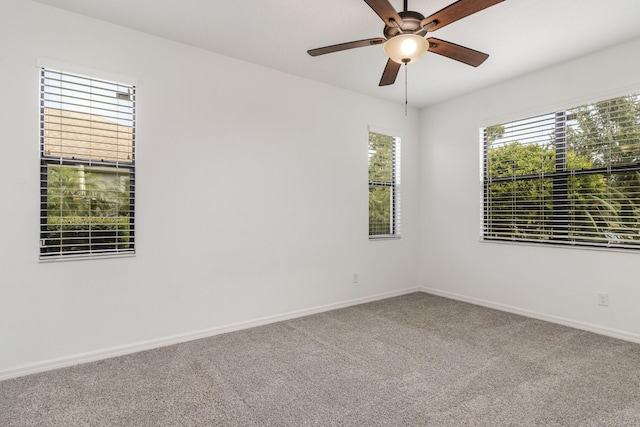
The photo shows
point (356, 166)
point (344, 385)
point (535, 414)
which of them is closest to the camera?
point (535, 414)

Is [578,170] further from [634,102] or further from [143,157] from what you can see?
[143,157]

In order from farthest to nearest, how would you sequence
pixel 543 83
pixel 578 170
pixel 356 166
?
pixel 356 166 → pixel 543 83 → pixel 578 170

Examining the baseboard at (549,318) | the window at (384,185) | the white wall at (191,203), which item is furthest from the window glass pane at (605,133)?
the white wall at (191,203)

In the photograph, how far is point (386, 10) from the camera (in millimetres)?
1907

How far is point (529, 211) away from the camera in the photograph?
3797 millimetres

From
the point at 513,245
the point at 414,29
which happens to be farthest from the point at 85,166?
the point at 513,245

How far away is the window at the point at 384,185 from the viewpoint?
14.7 ft

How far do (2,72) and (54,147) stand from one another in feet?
1.87

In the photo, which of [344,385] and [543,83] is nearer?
[344,385]

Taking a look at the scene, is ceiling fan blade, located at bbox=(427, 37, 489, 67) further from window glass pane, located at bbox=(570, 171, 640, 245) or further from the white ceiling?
window glass pane, located at bbox=(570, 171, 640, 245)

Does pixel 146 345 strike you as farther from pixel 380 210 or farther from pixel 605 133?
pixel 605 133

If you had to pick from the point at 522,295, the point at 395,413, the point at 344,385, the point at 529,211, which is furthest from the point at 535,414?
the point at 529,211

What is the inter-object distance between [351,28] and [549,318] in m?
3.51

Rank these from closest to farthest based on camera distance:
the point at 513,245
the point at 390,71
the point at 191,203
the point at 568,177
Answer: the point at 390,71 → the point at 191,203 → the point at 568,177 → the point at 513,245
